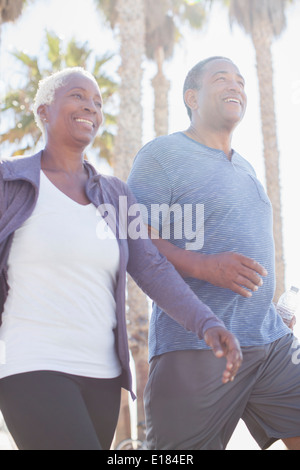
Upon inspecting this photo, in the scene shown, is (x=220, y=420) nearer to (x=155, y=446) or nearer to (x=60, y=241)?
(x=155, y=446)

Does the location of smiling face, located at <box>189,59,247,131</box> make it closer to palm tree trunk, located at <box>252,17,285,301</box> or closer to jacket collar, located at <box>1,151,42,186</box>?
jacket collar, located at <box>1,151,42,186</box>

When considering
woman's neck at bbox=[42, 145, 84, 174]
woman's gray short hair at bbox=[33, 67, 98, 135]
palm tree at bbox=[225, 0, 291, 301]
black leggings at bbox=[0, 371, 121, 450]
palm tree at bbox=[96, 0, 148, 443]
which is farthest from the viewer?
palm tree at bbox=[225, 0, 291, 301]

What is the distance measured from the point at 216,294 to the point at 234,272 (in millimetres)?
266

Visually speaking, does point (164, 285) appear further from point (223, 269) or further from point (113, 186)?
point (113, 186)

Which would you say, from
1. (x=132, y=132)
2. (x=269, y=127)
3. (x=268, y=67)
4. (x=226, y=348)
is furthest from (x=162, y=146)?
(x=268, y=67)

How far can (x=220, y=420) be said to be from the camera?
259cm

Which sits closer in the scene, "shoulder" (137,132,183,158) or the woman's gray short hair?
the woman's gray short hair

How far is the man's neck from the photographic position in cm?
319

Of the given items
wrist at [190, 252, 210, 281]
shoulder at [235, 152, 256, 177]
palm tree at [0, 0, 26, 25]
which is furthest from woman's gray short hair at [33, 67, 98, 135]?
palm tree at [0, 0, 26, 25]

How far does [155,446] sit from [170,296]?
0.65 meters

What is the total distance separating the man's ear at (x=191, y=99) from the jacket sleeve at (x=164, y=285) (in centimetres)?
80

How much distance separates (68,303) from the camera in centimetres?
232
